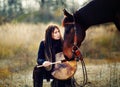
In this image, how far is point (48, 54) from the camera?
4312 millimetres

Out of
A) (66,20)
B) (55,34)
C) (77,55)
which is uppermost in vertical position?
(66,20)

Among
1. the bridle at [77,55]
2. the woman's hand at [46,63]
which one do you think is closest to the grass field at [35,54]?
the bridle at [77,55]

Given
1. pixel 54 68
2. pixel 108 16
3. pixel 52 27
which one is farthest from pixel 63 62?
pixel 108 16

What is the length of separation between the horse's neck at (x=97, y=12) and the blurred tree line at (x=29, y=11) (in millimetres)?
350

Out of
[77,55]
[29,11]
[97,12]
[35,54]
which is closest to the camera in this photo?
[97,12]

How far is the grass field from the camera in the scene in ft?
14.3

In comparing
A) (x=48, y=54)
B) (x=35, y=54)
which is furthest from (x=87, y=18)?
(x=35, y=54)

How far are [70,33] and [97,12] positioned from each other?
1.17 ft

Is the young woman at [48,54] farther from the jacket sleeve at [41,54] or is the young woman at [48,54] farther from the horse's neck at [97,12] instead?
the horse's neck at [97,12]

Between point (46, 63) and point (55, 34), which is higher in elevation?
point (55, 34)

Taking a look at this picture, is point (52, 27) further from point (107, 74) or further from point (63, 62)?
point (107, 74)

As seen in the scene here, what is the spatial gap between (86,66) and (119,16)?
0.67 metres

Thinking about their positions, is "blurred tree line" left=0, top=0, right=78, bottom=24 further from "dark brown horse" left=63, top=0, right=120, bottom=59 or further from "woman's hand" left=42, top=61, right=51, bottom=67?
"woman's hand" left=42, top=61, right=51, bottom=67

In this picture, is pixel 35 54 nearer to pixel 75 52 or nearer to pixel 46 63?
pixel 46 63
